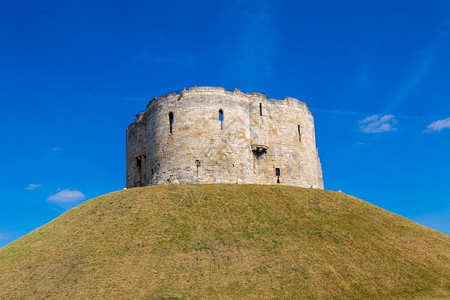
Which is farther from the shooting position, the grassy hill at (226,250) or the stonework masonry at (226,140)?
the stonework masonry at (226,140)

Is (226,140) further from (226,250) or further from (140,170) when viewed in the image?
(226,250)

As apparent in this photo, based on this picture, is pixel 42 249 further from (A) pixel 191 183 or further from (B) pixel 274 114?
(B) pixel 274 114

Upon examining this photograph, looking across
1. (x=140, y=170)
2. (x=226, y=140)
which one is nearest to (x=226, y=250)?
(x=226, y=140)

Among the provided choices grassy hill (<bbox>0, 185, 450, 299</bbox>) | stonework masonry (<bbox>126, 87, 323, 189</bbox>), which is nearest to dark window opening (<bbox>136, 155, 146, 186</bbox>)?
stonework masonry (<bbox>126, 87, 323, 189</bbox>)

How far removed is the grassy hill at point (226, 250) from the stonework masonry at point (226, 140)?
3.01 m

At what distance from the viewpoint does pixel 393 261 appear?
29828mm

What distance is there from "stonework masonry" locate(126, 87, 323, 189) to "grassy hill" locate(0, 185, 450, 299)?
301cm

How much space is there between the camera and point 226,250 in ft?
99.2

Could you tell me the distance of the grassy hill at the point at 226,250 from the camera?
2667 cm

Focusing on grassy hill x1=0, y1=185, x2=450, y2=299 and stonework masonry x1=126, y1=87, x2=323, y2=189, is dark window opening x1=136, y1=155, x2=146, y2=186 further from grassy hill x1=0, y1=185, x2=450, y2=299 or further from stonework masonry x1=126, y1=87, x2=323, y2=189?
grassy hill x1=0, y1=185, x2=450, y2=299

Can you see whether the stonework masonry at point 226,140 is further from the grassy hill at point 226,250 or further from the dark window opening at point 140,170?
the grassy hill at point 226,250

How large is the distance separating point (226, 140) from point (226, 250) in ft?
48.4

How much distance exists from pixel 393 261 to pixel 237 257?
978 cm

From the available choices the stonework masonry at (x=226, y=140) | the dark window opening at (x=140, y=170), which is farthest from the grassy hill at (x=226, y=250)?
the dark window opening at (x=140, y=170)
